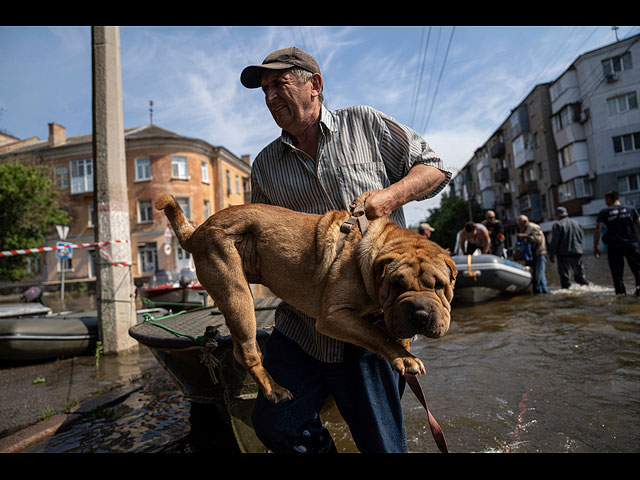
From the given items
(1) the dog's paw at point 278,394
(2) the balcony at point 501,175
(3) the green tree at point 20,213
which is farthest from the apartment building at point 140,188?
(2) the balcony at point 501,175

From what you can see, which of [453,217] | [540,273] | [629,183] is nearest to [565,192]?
[629,183]

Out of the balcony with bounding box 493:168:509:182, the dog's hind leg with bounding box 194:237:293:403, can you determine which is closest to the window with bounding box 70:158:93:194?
the dog's hind leg with bounding box 194:237:293:403

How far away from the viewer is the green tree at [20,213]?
2465cm

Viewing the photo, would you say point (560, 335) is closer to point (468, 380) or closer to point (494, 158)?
point (468, 380)

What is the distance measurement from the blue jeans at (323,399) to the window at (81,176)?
39.0 metres

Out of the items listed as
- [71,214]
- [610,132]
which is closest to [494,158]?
[610,132]

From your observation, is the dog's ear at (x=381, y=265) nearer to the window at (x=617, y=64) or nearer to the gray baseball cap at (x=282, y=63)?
the gray baseball cap at (x=282, y=63)

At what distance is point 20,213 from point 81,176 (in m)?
11.0

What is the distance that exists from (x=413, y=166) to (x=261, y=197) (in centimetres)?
105

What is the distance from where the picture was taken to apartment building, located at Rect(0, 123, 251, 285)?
33.5m

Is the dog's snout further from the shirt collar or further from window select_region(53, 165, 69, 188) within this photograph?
window select_region(53, 165, 69, 188)

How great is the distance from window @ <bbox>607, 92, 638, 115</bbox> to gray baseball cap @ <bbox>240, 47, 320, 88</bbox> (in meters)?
41.6

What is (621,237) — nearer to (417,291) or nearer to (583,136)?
(417,291)
